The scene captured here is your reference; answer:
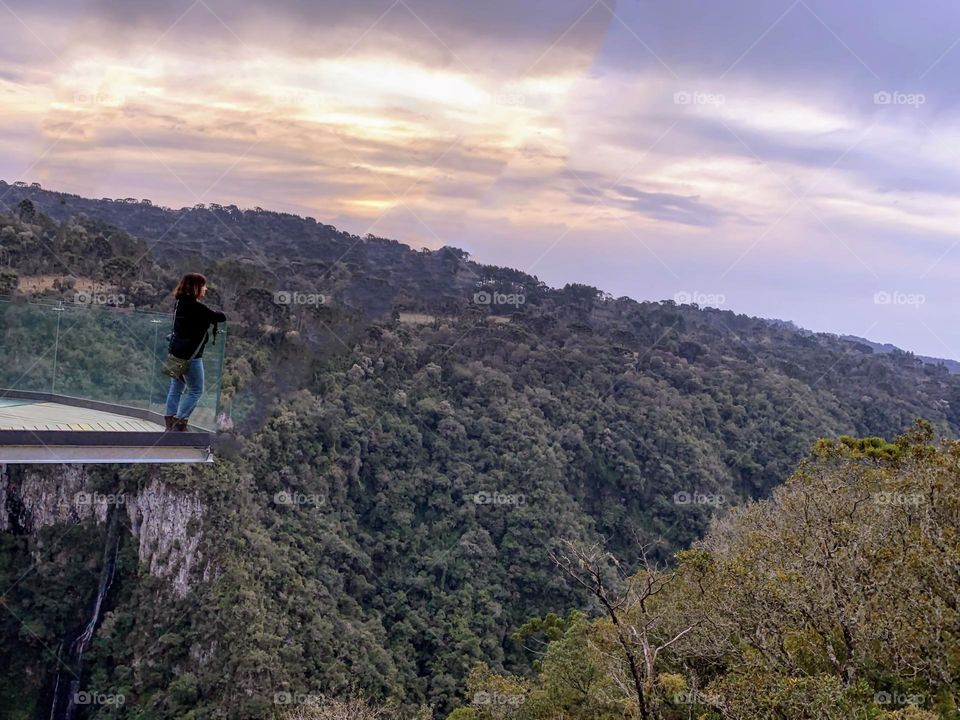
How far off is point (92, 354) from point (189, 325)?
122 centimetres

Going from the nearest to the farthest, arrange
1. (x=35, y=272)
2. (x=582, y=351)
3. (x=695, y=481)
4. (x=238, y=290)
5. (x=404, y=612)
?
1. (x=404, y=612)
2. (x=35, y=272)
3. (x=238, y=290)
4. (x=695, y=481)
5. (x=582, y=351)

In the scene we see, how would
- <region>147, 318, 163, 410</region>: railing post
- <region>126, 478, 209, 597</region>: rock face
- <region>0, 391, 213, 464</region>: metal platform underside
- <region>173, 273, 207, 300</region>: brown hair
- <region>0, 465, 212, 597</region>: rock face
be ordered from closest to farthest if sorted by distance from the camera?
<region>0, 391, 213, 464</region>: metal platform underside < <region>173, 273, 207, 300</region>: brown hair < <region>147, 318, 163, 410</region>: railing post < <region>126, 478, 209, 597</region>: rock face < <region>0, 465, 212, 597</region>: rock face

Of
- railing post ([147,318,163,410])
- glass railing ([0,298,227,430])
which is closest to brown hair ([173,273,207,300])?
glass railing ([0,298,227,430])

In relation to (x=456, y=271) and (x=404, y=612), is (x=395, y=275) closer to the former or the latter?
(x=456, y=271)

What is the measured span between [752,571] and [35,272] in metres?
25.3

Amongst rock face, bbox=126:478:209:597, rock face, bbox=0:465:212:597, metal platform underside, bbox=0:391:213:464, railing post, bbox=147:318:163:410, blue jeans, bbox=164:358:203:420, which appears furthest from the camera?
rock face, bbox=0:465:212:597

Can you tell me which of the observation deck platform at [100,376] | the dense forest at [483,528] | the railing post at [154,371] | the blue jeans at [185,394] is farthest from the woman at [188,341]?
the dense forest at [483,528]

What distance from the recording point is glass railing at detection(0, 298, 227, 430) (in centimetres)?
629

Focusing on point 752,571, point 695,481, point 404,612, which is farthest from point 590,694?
point 695,481

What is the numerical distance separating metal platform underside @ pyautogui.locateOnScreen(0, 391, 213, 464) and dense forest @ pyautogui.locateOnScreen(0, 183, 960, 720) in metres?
0.49

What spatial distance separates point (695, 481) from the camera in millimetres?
34875

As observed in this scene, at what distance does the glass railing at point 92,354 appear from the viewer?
6.29 metres

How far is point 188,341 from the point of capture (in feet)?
19.2

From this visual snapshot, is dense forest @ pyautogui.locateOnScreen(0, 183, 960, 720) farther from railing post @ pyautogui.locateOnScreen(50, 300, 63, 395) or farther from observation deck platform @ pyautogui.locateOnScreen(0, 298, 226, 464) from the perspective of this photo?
railing post @ pyautogui.locateOnScreen(50, 300, 63, 395)
